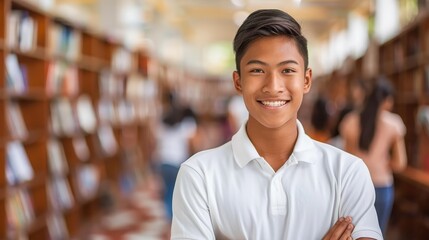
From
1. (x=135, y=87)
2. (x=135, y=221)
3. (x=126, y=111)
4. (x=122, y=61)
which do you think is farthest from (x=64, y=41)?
(x=135, y=87)

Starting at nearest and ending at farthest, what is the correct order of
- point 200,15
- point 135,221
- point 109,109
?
1. point 135,221
2. point 200,15
3. point 109,109

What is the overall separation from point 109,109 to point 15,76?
9.61 ft

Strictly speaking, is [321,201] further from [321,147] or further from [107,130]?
[107,130]

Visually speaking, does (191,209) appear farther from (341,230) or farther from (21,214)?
(21,214)

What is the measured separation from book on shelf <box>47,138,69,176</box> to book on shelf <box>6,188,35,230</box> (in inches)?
18.3

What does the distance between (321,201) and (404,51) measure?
17.2 ft

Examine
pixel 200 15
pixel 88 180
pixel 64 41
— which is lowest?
pixel 88 180

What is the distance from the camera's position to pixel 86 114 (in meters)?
6.19

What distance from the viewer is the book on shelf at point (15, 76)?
4.14 meters

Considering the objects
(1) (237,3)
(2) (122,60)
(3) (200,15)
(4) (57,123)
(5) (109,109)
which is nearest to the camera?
(1) (237,3)

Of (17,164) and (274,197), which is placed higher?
(274,197)

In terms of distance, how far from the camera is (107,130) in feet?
23.2

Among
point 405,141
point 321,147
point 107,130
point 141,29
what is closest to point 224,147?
point 321,147

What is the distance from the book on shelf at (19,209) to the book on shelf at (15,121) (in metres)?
0.41
